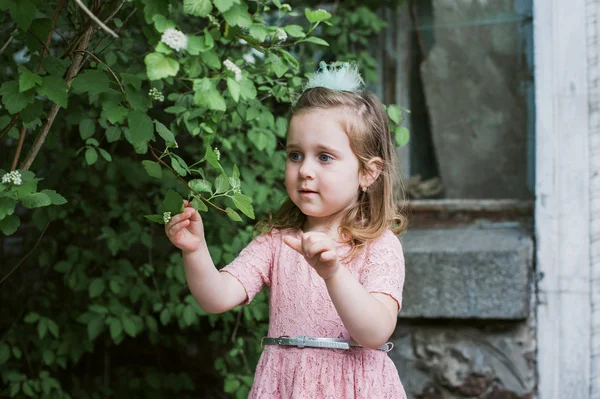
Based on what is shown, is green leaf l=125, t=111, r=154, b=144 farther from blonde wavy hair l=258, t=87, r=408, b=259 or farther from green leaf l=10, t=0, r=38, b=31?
blonde wavy hair l=258, t=87, r=408, b=259

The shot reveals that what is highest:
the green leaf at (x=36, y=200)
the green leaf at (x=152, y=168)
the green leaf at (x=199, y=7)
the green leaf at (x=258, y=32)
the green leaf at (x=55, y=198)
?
the green leaf at (x=258, y=32)

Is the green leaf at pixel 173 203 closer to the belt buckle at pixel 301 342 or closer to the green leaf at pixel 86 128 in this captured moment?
the belt buckle at pixel 301 342

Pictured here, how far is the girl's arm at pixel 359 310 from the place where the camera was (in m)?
1.53

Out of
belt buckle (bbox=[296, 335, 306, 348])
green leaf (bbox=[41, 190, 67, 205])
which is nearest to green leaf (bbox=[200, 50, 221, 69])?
green leaf (bbox=[41, 190, 67, 205])

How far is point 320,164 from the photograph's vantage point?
1.78 meters

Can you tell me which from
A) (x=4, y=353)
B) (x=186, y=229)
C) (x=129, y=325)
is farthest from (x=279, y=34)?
(x=4, y=353)

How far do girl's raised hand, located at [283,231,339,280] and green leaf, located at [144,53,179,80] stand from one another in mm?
410

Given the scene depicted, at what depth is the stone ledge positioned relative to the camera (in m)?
2.65

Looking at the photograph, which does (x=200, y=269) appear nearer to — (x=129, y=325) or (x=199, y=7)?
(x=199, y=7)

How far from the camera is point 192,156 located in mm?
2898

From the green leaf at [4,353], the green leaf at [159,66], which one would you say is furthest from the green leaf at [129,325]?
the green leaf at [159,66]

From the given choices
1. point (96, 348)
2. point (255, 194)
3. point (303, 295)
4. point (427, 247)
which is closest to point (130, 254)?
point (96, 348)

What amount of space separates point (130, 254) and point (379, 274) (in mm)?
1598

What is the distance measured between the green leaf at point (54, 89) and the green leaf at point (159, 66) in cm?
30
